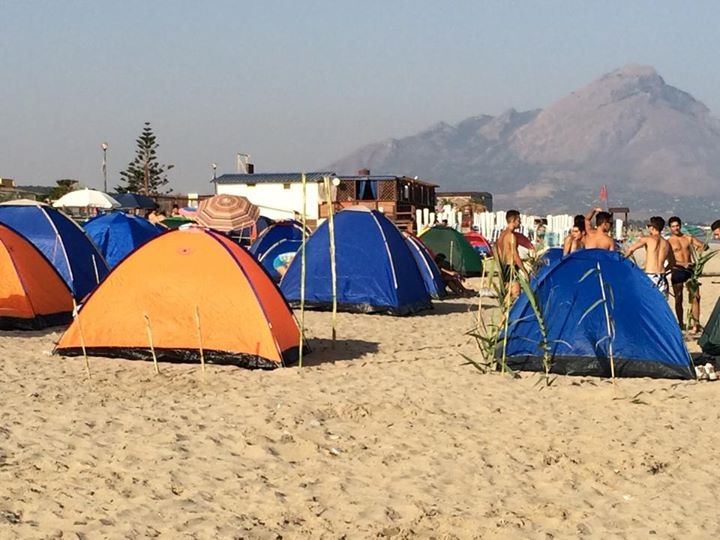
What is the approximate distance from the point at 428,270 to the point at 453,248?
651 centimetres

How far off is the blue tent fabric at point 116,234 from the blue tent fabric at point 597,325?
35.4 feet

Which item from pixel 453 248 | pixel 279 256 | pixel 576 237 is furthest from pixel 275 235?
pixel 576 237

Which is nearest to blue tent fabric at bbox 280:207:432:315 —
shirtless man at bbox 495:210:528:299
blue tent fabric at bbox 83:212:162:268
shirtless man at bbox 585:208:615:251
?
shirtless man at bbox 495:210:528:299

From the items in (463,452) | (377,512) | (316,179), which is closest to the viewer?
(377,512)

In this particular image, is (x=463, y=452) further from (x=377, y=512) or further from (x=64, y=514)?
(x=64, y=514)

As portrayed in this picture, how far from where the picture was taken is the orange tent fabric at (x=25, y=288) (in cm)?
1173

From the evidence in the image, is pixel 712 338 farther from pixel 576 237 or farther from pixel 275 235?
pixel 275 235

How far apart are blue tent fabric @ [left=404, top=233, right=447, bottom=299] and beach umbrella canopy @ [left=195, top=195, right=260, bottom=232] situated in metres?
3.19

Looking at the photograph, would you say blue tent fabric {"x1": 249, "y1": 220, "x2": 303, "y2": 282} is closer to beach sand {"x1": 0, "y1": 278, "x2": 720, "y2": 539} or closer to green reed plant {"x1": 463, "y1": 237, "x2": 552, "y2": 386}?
green reed plant {"x1": 463, "y1": 237, "x2": 552, "y2": 386}

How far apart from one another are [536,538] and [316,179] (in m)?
39.3

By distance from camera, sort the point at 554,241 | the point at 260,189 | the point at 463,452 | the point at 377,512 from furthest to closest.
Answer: the point at 260,189 < the point at 554,241 < the point at 463,452 < the point at 377,512

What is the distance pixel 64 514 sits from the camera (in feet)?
16.4

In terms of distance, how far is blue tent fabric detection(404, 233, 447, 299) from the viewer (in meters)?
17.4

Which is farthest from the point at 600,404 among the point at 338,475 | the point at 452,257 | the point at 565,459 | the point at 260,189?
the point at 260,189
